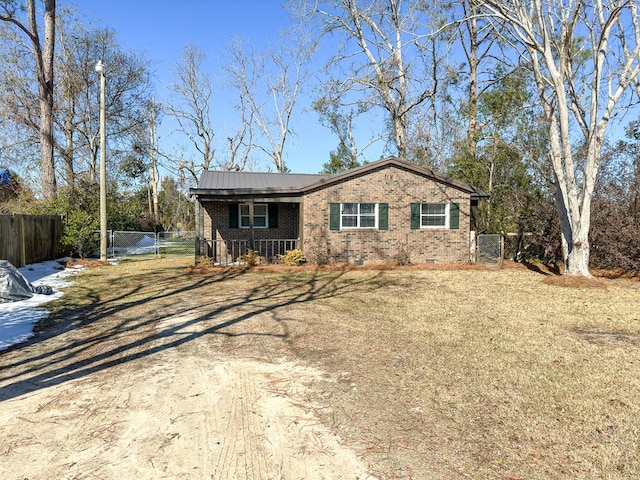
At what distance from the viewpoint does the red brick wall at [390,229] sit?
14102 mm

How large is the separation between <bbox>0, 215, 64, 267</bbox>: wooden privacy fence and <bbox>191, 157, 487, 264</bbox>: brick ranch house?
5322 mm

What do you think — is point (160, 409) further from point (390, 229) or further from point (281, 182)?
point (281, 182)

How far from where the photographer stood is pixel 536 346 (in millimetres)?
5195

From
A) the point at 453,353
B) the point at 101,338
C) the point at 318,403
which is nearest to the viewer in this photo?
the point at 318,403

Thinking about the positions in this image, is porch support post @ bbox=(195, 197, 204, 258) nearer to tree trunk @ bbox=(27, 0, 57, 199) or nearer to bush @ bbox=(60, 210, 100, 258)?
bush @ bbox=(60, 210, 100, 258)

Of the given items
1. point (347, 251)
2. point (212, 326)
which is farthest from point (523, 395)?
point (347, 251)

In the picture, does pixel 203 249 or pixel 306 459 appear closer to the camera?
pixel 306 459

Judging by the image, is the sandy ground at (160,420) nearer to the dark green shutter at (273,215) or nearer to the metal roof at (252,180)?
the metal roof at (252,180)

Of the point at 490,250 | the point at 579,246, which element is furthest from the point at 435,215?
the point at 579,246

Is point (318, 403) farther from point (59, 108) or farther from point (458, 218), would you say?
point (59, 108)

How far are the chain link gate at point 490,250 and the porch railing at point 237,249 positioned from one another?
22.9 feet

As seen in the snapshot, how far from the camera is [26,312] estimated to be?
275 inches

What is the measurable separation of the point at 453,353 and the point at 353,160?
85.0ft

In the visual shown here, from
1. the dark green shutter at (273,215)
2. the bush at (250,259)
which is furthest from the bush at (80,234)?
the dark green shutter at (273,215)
